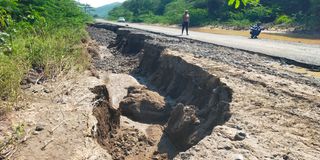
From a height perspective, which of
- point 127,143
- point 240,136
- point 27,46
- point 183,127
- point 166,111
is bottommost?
point 127,143

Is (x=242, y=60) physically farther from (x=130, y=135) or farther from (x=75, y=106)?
(x=75, y=106)

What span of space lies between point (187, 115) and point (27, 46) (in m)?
4.32

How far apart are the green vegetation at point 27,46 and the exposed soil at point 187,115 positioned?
0.45 metres

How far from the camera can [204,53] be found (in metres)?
14.0

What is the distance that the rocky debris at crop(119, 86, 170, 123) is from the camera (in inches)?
412

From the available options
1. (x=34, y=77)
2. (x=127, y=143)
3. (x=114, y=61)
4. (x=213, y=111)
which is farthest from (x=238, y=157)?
(x=114, y=61)

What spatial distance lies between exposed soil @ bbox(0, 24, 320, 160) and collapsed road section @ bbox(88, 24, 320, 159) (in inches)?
0.5

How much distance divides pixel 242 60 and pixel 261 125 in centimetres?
663

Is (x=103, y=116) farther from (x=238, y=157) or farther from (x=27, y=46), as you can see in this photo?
(x=238, y=157)

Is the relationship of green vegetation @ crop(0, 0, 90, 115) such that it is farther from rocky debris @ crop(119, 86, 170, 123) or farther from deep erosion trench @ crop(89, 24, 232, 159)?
rocky debris @ crop(119, 86, 170, 123)

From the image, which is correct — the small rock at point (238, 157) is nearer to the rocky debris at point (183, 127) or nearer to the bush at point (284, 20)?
the rocky debris at point (183, 127)

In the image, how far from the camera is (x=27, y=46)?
9453mm

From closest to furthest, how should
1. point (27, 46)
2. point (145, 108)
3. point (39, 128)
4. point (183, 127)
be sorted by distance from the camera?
point (39, 128) → point (183, 127) → point (27, 46) → point (145, 108)

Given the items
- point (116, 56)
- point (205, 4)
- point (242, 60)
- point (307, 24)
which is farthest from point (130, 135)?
point (205, 4)
